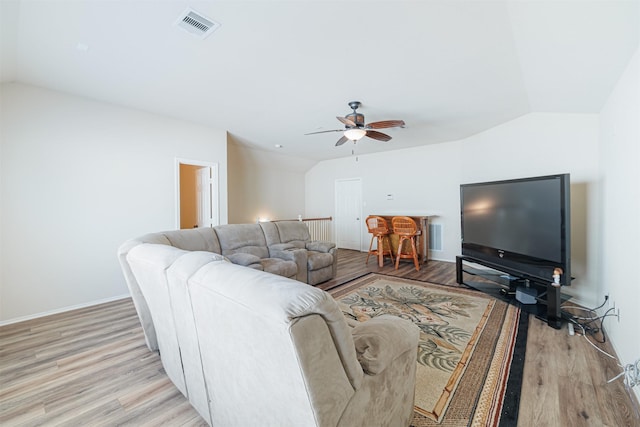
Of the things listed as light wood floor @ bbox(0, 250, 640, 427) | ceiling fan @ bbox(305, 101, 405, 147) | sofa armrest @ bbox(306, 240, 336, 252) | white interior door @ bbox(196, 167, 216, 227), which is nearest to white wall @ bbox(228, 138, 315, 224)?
white interior door @ bbox(196, 167, 216, 227)

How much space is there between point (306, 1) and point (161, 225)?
12.1ft

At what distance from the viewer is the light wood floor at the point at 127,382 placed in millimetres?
1575

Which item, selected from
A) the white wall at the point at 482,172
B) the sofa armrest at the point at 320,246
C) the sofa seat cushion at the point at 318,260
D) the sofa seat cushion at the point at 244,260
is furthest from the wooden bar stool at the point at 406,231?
the sofa seat cushion at the point at 244,260

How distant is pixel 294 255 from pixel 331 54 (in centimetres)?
254

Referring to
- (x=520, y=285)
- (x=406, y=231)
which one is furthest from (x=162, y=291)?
(x=406, y=231)

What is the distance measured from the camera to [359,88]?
319 centimetres

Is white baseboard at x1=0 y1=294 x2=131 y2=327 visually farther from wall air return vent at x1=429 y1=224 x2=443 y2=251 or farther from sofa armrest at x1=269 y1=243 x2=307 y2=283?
wall air return vent at x1=429 y1=224 x2=443 y2=251

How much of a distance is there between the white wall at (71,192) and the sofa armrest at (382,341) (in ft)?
12.8

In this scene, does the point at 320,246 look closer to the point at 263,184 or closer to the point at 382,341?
the point at 382,341

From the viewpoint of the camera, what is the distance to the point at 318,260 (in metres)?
4.02

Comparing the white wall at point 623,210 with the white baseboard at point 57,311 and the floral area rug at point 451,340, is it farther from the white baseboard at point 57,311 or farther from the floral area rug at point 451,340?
the white baseboard at point 57,311

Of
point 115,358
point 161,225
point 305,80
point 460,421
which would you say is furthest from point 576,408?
point 161,225

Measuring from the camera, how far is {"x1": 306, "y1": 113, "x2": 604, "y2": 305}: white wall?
10.5ft

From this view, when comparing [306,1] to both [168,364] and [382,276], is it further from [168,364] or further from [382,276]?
[382,276]
